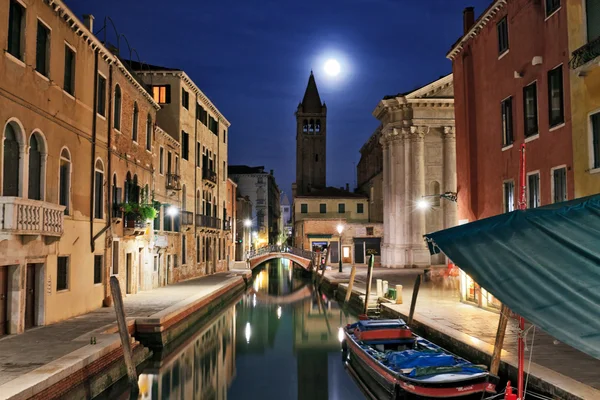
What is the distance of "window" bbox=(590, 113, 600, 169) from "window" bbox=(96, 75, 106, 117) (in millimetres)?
13715

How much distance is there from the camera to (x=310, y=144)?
73.7 metres

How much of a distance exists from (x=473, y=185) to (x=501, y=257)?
13.9 m

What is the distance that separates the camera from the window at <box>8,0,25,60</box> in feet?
40.2

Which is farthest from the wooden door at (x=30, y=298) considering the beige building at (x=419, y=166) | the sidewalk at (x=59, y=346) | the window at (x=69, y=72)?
the beige building at (x=419, y=166)

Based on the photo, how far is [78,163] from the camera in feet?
52.4

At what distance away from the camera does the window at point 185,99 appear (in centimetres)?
2998

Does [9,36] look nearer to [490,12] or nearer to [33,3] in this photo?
[33,3]

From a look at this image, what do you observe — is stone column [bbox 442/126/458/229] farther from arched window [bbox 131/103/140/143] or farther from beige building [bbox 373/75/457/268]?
arched window [bbox 131/103/140/143]

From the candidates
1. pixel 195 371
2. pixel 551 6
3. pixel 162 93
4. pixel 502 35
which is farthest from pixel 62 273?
pixel 162 93

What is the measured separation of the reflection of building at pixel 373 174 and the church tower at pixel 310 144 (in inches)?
216

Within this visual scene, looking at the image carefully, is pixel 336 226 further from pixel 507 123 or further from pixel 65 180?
pixel 65 180

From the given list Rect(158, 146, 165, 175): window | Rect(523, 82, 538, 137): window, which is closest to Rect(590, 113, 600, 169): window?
Rect(523, 82, 538, 137): window

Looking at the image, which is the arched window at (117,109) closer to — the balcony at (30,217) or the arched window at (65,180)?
the arched window at (65,180)

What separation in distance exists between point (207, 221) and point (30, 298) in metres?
21.4
